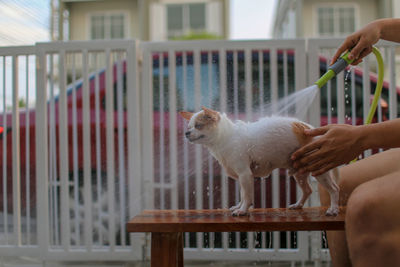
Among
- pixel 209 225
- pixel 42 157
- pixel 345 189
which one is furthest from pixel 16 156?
pixel 345 189

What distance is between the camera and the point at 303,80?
1.53 meters

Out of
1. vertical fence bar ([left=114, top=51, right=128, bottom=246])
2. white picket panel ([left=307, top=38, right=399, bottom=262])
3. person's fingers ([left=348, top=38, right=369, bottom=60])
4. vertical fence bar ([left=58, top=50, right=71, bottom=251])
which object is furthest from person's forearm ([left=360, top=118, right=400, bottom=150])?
vertical fence bar ([left=58, top=50, right=71, bottom=251])

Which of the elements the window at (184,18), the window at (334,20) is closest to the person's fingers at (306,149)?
the window at (334,20)

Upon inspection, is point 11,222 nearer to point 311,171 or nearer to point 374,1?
point 311,171

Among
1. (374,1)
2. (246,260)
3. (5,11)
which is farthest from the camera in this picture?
(374,1)

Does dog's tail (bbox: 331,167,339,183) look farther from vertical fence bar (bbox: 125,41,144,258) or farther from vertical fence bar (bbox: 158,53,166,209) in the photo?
vertical fence bar (bbox: 125,41,144,258)

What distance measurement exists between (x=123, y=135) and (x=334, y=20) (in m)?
7.68

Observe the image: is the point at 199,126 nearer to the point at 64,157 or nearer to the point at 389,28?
the point at 389,28

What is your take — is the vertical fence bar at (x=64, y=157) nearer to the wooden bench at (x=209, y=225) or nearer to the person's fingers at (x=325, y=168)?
the wooden bench at (x=209, y=225)

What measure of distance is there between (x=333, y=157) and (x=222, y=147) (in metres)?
0.26

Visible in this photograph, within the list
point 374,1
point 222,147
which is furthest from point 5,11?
point 374,1

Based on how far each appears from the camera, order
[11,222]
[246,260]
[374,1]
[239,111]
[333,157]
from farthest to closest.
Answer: [374,1], [11,222], [246,260], [239,111], [333,157]

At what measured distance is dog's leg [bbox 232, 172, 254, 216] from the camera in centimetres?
93

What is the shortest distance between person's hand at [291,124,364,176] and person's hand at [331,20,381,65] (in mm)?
227
